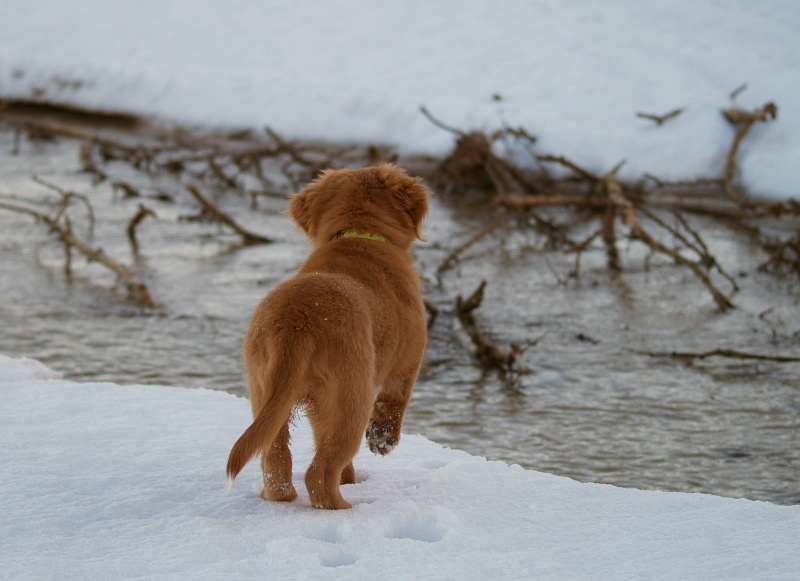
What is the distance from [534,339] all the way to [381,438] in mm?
3289

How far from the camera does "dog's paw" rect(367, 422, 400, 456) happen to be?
3807 millimetres

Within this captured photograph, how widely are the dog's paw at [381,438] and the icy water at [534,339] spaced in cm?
107

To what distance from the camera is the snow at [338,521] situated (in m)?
2.67

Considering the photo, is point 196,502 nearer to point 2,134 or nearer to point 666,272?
point 666,272

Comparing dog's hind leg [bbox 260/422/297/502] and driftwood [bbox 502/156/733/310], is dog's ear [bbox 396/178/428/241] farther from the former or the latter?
driftwood [bbox 502/156/733/310]

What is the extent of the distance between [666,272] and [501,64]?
7.85 meters

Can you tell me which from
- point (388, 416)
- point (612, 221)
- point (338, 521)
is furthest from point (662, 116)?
point (338, 521)

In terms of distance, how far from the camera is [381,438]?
381cm

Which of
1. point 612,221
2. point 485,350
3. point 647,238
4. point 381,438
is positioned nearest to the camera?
point 381,438


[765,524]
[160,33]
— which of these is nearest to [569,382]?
[765,524]

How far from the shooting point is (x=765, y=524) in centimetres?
308

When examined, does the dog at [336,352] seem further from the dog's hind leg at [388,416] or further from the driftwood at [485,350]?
the driftwood at [485,350]

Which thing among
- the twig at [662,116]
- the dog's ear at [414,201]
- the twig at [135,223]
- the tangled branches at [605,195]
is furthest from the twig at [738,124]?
the dog's ear at [414,201]

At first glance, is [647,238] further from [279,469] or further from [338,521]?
[338,521]
